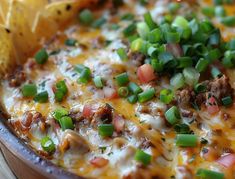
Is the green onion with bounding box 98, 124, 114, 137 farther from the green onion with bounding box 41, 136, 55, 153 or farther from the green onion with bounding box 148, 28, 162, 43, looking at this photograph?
the green onion with bounding box 148, 28, 162, 43

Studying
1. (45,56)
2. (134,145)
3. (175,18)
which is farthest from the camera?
(175,18)

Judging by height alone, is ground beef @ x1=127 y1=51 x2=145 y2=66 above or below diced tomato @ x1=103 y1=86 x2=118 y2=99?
above

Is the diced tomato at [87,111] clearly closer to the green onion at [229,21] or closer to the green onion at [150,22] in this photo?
the green onion at [150,22]

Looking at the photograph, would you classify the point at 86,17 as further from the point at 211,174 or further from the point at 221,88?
the point at 211,174

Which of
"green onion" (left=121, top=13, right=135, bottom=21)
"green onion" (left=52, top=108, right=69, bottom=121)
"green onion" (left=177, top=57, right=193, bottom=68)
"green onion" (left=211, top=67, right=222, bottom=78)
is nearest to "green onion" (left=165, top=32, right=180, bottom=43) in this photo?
"green onion" (left=177, top=57, right=193, bottom=68)

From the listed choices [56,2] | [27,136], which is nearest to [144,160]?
[27,136]

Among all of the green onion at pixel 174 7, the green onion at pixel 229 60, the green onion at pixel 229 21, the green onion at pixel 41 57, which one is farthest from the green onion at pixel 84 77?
the green onion at pixel 229 21

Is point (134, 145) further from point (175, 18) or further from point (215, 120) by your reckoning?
point (175, 18)
